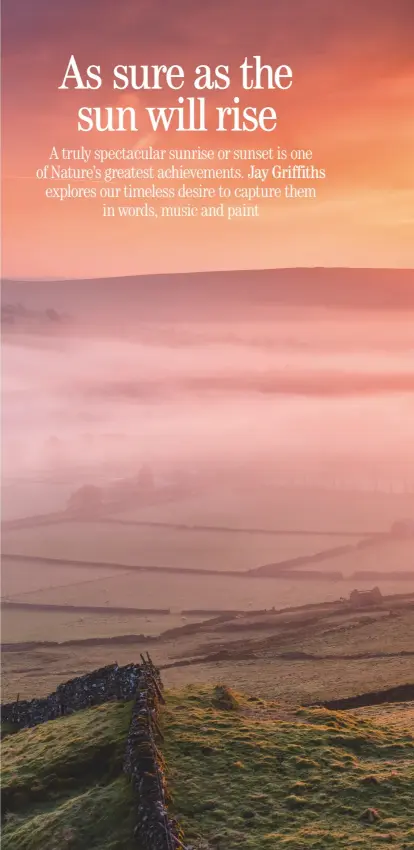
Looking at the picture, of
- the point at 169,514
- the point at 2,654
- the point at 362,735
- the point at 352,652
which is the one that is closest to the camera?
the point at 362,735

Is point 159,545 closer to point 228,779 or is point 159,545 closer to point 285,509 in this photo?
point 285,509

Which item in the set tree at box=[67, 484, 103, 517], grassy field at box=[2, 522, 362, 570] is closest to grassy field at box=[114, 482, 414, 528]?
tree at box=[67, 484, 103, 517]

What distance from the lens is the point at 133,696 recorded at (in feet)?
66.7

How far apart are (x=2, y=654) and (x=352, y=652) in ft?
117

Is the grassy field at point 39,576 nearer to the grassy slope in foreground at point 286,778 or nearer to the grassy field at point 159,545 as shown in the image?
the grassy field at point 159,545

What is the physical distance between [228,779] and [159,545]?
315ft

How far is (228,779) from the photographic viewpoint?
→ 16.8m

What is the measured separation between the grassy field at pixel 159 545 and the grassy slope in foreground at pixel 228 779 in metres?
79.9

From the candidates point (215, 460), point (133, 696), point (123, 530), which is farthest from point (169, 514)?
point (133, 696)

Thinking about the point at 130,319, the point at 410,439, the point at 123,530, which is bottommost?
the point at 123,530

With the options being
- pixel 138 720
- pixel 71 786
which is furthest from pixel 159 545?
pixel 138 720

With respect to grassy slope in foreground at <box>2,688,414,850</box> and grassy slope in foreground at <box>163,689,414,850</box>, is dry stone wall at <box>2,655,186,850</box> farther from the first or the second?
grassy slope in foreground at <box>163,689,414,850</box>

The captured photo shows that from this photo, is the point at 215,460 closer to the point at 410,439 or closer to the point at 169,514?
the point at 169,514

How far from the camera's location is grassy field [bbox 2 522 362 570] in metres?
105
